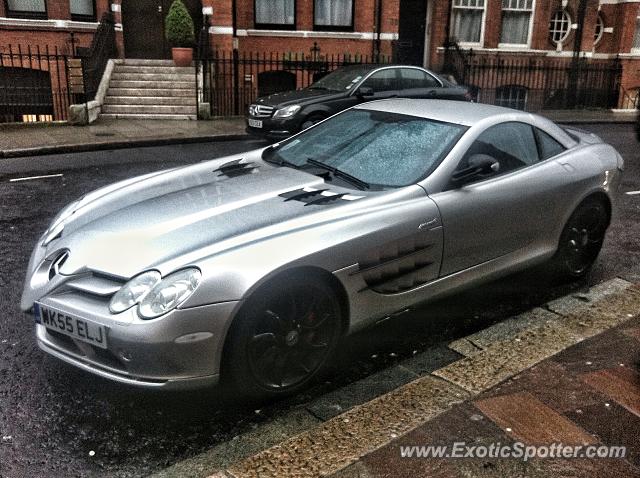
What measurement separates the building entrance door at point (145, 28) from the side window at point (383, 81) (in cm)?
761

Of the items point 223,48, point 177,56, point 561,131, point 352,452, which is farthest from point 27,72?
point 352,452

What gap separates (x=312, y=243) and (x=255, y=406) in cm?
92

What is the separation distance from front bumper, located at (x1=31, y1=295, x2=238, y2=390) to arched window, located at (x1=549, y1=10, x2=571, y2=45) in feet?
73.3

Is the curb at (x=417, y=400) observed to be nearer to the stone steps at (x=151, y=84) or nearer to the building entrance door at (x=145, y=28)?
the stone steps at (x=151, y=84)

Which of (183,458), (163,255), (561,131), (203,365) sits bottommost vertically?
(183,458)

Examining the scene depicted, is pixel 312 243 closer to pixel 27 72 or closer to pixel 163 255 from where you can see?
pixel 163 255

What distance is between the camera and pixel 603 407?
3326 millimetres

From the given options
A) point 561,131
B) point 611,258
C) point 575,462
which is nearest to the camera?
point 575,462

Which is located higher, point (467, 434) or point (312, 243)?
point (312, 243)

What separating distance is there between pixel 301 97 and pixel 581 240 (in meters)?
7.53

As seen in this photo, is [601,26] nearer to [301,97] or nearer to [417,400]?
[301,97]

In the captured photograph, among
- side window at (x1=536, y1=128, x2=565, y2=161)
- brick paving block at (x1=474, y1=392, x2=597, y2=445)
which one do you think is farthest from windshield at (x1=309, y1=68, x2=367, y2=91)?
brick paving block at (x1=474, y1=392, x2=597, y2=445)

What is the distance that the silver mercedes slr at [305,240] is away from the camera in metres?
3.07

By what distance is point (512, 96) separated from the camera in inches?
861
